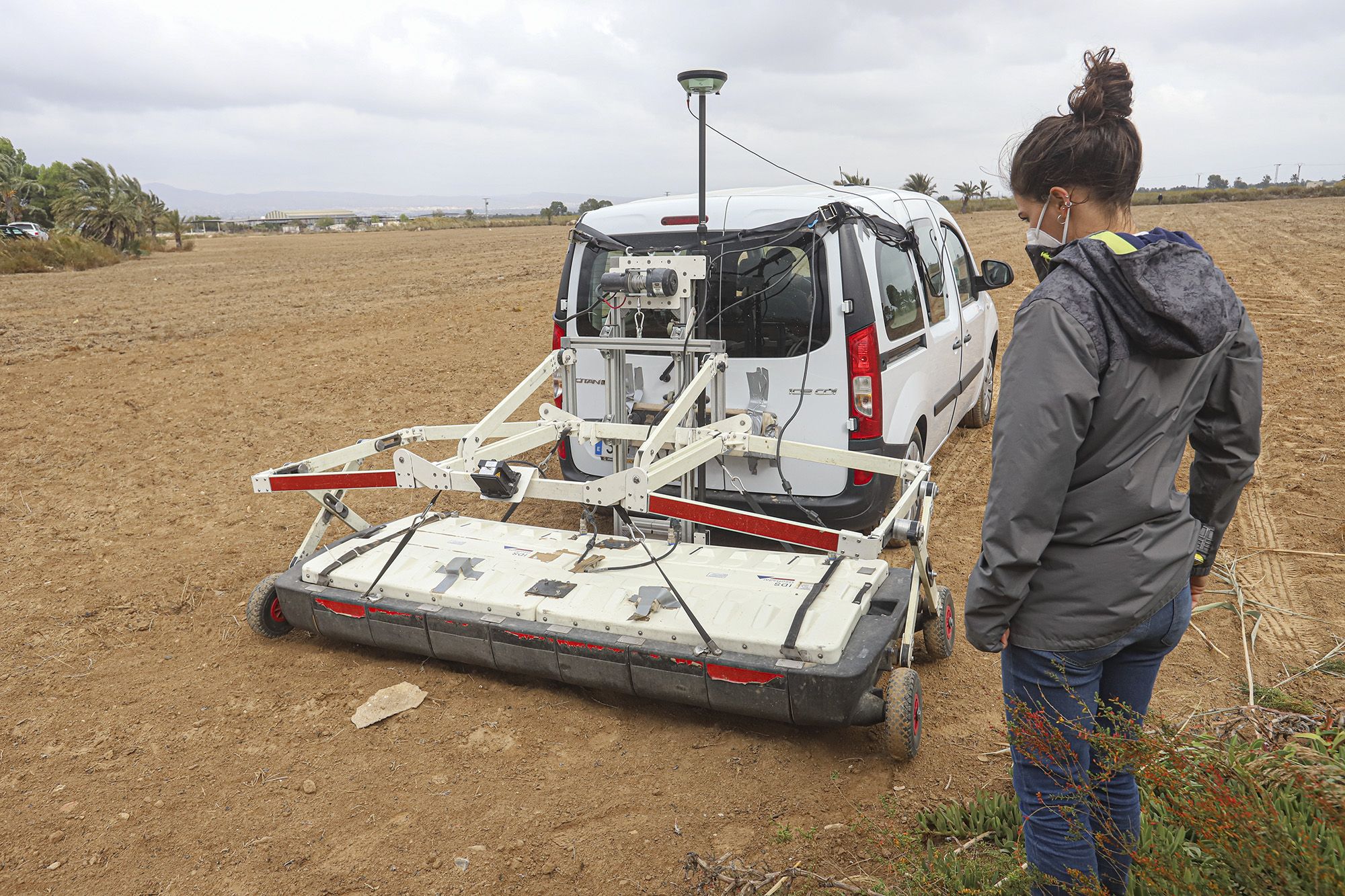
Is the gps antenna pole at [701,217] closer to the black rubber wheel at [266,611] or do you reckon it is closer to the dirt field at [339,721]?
the dirt field at [339,721]

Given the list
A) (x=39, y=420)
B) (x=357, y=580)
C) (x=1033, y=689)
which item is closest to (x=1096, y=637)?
(x=1033, y=689)

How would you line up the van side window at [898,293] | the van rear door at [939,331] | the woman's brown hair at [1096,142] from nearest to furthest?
the woman's brown hair at [1096,142] → the van side window at [898,293] → the van rear door at [939,331]

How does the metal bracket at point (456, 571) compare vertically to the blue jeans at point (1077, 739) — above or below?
below

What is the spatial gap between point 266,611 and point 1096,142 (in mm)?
4117

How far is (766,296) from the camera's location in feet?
15.5

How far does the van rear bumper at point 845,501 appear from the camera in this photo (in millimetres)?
4691

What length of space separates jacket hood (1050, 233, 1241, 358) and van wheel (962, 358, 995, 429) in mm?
6024

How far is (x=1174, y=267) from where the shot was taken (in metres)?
1.86

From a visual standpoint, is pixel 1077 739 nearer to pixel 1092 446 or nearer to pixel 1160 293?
pixel 1092 446

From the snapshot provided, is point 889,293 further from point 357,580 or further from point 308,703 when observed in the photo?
point 308,703

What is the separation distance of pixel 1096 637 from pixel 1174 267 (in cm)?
83

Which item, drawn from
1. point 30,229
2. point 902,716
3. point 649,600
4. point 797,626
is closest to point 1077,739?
point 902,716

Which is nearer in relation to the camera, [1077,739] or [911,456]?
[1077,739]

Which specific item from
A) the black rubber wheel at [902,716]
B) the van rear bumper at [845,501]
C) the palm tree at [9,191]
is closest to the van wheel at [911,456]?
the van rear bumper at [845,501]
